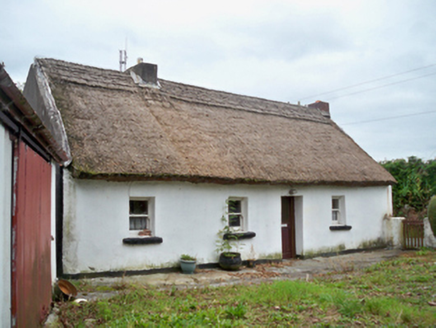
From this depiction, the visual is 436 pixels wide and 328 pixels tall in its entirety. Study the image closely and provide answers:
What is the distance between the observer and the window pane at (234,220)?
11.6 metres

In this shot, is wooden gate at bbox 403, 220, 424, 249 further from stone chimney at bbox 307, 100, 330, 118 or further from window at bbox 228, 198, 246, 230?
window at bbox 228, 198, 246, 230

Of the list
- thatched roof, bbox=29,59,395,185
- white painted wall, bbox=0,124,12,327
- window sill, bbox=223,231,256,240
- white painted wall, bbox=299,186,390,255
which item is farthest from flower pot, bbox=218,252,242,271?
white painted wall, bbox=0,124,12,327

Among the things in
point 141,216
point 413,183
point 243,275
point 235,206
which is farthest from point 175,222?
point 413,183

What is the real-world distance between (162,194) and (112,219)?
54.3 inches

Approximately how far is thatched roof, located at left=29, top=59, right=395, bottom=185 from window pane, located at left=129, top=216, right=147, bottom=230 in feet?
4.04

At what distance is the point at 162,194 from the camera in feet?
33.0

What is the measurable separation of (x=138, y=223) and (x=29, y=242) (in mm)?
5342

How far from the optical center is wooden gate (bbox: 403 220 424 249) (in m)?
14.9

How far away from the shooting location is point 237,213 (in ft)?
38.4

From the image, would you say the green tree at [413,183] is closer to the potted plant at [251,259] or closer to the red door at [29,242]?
the potted plant at [251,259]

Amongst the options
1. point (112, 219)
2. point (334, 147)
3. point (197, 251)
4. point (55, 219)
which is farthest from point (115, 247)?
point (334, 147)

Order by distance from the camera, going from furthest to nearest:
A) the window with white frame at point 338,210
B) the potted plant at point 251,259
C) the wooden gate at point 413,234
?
the wooden gate at point 413,234 → the window with white frame at point 338,210 → the potted plant at point 251,259

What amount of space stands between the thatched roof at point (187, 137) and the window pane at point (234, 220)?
1.27m

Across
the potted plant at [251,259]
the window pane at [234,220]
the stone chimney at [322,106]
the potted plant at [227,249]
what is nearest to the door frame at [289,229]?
the potted plant at [251,259]
